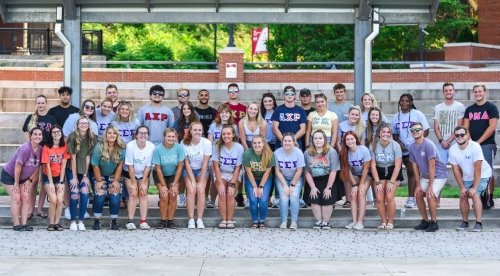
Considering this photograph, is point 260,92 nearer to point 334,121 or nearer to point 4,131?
point 4,131

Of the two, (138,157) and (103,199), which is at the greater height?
(138,157)

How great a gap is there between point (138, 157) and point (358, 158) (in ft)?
11.1

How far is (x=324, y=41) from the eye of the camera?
42.0 metres

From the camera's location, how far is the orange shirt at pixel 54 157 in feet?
Result: 54.5

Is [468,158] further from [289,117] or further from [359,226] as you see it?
[289,117]

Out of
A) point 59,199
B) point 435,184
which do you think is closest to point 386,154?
point 435,184

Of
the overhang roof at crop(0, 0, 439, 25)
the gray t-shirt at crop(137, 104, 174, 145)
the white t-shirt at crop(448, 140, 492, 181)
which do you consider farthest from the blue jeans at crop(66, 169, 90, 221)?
the white t-shirt at crop(448, 140, 492, 181)

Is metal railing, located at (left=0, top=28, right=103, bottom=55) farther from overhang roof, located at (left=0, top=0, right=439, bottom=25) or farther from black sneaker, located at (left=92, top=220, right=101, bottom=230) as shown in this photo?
black sneaker, located at (left=92, top=220, right=101, bottom=230)

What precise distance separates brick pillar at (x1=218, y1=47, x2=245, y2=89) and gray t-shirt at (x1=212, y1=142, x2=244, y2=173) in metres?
16.6

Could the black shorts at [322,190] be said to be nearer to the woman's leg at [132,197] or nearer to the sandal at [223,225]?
the sandal at [223,225]

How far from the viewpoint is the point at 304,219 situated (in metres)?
17.3

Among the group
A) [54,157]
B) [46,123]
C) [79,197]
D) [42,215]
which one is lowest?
[42,215]

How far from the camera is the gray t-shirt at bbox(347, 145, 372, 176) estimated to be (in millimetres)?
16969

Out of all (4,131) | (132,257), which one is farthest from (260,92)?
(132,257)
